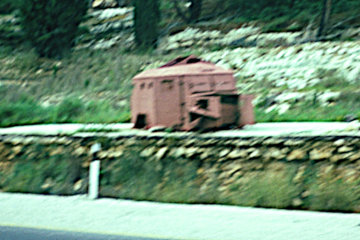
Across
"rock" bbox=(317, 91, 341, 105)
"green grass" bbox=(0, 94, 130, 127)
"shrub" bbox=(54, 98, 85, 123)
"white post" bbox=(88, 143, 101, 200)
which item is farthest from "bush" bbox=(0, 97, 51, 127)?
"rock" bbox=(317, 91, 341, 105)

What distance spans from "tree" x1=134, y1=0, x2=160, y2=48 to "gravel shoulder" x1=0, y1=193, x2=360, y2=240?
19331 mm

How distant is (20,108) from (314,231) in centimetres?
1194

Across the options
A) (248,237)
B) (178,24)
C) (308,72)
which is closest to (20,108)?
(308,72)

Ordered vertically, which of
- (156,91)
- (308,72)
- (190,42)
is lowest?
(156,91)

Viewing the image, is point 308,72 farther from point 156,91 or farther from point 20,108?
point 156,91

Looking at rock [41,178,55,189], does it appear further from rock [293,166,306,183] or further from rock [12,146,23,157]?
rock [293,166,306,183]

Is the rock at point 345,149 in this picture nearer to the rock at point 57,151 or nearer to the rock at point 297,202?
the rock at point 297,202

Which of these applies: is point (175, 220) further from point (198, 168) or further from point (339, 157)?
point (339, 157)

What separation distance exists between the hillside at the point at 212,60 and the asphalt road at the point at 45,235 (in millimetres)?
6960

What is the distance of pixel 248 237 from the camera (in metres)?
8.38

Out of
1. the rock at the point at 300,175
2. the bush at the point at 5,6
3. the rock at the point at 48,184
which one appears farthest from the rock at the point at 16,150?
the bush at the point at 5,6

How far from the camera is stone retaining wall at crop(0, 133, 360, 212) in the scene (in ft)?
32.6

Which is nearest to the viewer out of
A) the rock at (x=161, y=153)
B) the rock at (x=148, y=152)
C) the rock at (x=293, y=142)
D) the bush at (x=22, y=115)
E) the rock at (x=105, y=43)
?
the rock at (x=293, y=142)

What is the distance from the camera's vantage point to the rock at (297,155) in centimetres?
1019
